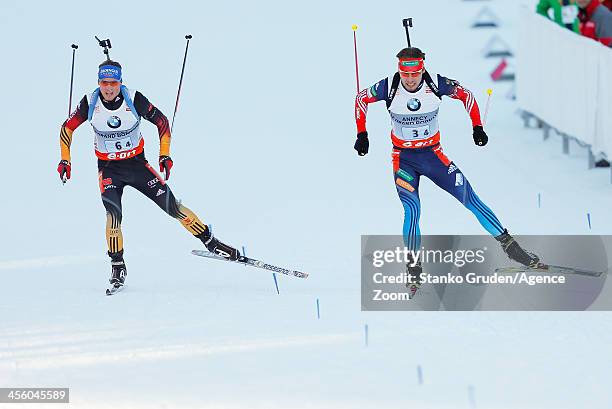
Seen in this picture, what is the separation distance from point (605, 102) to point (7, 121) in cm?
825

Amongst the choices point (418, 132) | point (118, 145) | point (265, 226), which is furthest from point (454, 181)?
point (265, 226)

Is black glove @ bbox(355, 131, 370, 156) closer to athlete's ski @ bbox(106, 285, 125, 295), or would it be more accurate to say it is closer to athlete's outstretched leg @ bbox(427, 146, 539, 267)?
athlete's outstretched leg @ bbox(427, 146, 539, 267)

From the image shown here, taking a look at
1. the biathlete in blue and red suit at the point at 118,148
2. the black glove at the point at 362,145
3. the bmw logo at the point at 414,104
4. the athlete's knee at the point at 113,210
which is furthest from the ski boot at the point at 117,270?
the bmw logo at the point at 414,104

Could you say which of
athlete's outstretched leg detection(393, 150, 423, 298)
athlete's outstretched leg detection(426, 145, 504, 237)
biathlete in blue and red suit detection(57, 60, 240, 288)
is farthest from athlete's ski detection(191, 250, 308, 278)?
athlete's outstretched leg detection(426, 145, 504, 237)

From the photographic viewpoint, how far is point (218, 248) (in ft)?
39.8

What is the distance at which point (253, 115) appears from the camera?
20062mm

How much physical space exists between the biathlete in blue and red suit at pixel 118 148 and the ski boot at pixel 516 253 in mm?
2391

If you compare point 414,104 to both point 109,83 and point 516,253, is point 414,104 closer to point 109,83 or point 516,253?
point 516,253

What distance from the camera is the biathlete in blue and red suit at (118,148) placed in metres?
11.6

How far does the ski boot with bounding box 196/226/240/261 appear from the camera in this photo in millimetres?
12086

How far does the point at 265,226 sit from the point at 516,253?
10.5ft

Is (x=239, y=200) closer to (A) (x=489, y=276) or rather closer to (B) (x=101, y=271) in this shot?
(B) (x=101, y=271)

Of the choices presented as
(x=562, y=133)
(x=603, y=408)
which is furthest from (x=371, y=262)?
(x=562, y=133)

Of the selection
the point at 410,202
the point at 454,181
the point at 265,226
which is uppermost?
the point at 265,226
